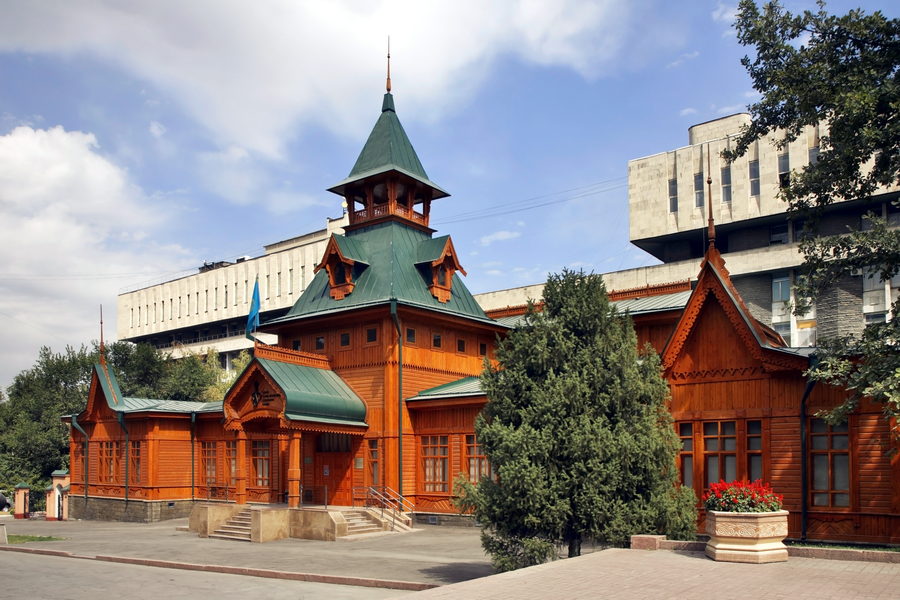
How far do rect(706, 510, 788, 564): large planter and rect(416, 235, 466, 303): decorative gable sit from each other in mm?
20353

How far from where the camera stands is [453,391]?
32.3m

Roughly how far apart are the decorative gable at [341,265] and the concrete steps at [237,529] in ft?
32.2

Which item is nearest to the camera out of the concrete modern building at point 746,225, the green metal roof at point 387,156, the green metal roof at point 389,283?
the green metal roof at point 389,283

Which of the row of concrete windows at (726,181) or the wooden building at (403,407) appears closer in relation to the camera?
the wooden building at (403,407)

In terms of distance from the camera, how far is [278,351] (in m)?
31.2

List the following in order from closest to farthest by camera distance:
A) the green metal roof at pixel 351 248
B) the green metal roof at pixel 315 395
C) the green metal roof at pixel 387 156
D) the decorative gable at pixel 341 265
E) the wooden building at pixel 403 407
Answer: the wooden building at pixel 403 407
the green metal roof at pixel 315 395
the decorative gable at pixel 341 265
the green metal roof at pixel 351 248
the green metal roof at pixel 387 156

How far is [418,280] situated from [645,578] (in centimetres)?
2237

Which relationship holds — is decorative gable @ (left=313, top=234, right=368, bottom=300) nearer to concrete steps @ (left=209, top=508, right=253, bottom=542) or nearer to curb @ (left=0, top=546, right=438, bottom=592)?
concrete steps @ (left=209, top=508, right=253, bottom=542)

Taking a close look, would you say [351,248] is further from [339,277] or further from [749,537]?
[749,537]

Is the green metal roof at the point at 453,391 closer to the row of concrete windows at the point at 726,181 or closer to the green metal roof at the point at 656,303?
the green metal roof at the point at 656,303

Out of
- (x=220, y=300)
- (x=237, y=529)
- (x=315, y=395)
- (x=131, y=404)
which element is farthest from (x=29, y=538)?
(x=220, y=300)

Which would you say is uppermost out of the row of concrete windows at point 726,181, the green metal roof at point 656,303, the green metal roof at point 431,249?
the row of concrete windows at point 726,181

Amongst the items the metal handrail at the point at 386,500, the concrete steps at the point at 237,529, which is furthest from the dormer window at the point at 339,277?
the concrete steps at the point at 237,529

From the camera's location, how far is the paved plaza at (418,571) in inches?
511
